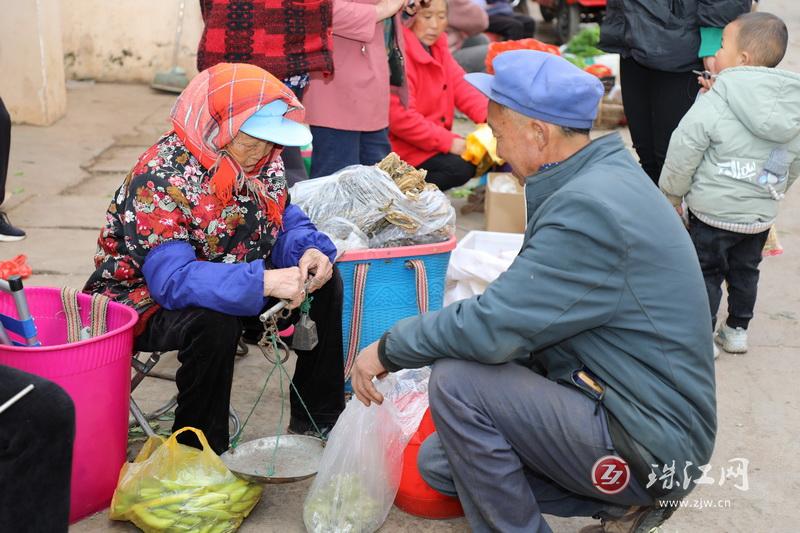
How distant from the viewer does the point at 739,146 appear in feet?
13.0

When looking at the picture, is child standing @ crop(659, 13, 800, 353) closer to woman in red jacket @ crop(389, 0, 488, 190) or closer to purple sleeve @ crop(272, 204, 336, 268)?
woman in red jacket @ crop(389, 0, 488, 190)

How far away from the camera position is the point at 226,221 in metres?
3.00

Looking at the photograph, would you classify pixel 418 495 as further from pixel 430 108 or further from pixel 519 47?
pixel 519 47

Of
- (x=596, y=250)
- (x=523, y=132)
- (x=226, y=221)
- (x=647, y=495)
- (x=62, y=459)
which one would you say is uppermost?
(x=523, y=132)

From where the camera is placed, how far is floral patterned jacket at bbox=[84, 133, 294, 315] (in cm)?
282

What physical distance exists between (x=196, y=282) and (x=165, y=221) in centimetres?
20

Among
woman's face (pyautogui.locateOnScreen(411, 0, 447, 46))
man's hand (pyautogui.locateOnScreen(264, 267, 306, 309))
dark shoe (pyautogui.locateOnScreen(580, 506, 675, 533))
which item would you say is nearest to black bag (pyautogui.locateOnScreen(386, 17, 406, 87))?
woman's face (pyautogui.locateOnScreen(411, 0, 447, 46))

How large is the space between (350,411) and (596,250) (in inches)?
36.4

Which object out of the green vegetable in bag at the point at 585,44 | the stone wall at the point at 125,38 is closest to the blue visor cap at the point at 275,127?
the stone wall at the point at 125,38

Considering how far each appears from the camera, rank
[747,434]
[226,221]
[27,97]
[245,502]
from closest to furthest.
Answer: [245,502], [226,221], [747,434], [27,97]

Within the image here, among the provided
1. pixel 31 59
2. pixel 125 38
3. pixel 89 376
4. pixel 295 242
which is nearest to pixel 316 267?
pixel 295 242

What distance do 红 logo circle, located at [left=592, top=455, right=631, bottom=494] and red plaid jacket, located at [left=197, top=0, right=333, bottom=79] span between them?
2211 millimetres

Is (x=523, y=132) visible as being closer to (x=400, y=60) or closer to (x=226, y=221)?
(x=226, y=221)

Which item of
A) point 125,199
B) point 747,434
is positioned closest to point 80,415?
point 125,199
